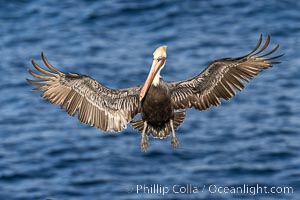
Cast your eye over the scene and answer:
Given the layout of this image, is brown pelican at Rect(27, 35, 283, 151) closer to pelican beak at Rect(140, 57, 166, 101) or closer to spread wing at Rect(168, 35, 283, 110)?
spread wing at Rect(168, 35, 283, 110)

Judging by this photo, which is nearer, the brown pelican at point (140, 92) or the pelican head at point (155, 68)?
the pelican head at point (155, 68)

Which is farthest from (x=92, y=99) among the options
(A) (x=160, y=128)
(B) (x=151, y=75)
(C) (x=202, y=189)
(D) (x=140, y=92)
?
(C) (x=202, y=189)

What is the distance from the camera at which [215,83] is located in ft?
49.2

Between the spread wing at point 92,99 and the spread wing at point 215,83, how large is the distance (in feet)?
2.39

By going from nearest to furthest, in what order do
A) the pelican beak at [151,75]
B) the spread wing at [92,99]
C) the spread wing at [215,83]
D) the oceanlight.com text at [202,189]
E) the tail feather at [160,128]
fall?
the pelican beak at [151,75] < the tail feather at [160,128] < the spread wing at [215,83] < the spread wing at [92,99] < the oceanlight.com text at [202,189]

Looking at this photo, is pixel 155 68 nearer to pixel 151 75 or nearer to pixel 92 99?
pixel 151 75

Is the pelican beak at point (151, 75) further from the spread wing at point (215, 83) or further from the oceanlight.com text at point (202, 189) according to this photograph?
the oceanlight.com text at point (202, 189)

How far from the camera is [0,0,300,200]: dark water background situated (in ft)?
92.5

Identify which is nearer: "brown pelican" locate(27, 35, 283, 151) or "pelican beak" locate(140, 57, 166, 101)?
"pelican beak" locate(140, 57, 166, 101)

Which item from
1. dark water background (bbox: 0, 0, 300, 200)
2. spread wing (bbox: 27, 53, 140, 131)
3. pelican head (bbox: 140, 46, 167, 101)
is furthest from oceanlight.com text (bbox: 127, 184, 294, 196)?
pelican head (bbox: 140, 46, 167, 101)

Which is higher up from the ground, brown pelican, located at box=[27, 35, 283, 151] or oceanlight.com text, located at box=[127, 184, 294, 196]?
brown pelican, located at box=[27, 35, 283, 151]

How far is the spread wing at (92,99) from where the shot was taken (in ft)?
49.1

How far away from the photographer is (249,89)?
30.7 m

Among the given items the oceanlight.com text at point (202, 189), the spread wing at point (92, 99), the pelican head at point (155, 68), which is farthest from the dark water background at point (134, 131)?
the pelican head at point (155, 68)
